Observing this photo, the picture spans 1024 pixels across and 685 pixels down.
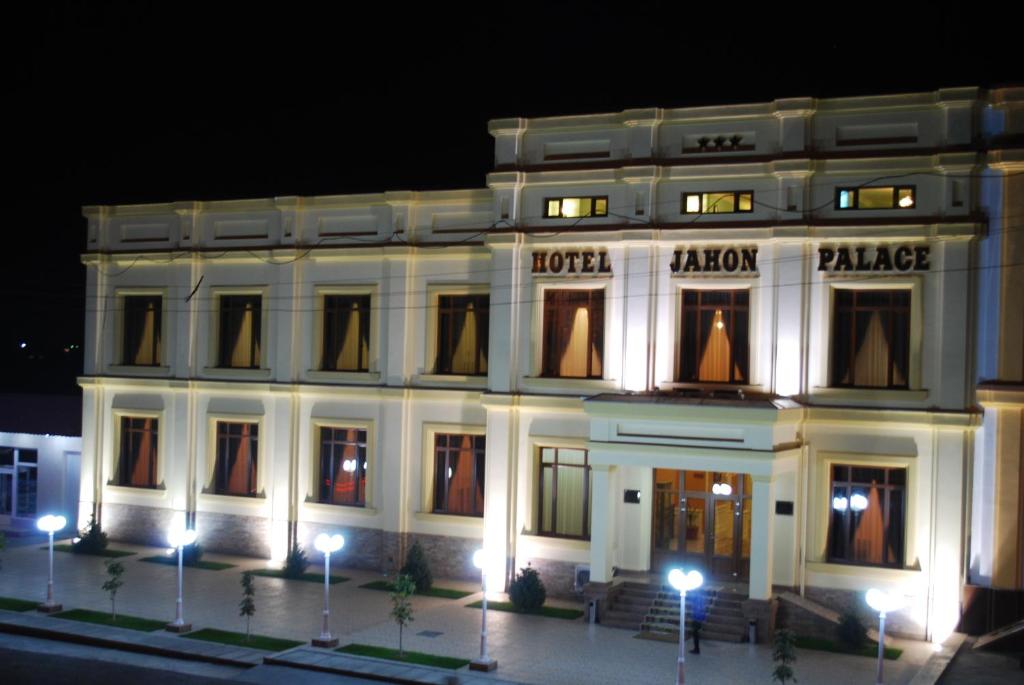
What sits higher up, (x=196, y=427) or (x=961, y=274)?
(x=961, y=274)

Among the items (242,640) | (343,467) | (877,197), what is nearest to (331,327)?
(343,467)

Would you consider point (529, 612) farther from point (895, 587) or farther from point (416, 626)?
point (895, 587)

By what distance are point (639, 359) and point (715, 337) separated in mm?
1896

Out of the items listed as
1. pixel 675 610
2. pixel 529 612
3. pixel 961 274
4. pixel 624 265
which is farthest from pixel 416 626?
pixel 961 274

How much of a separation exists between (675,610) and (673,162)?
10561 mm

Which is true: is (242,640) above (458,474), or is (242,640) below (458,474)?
below

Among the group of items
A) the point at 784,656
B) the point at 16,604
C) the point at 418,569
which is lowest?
the point at 16,604

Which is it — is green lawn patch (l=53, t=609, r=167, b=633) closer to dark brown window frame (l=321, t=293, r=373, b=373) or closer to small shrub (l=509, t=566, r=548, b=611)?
small shrub (l=509, t=566, r=548, b=611)

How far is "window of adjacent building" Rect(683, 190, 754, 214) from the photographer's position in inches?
1085

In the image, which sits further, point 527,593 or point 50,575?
point 527,593

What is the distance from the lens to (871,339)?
26.6m

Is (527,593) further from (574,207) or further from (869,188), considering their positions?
(869,188)

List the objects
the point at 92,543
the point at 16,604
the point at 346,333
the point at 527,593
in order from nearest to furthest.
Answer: the point at 16,604 → the point at 527,593 → the point at 346,333 → the point at 92,543

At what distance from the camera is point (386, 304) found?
32781 millimetres
